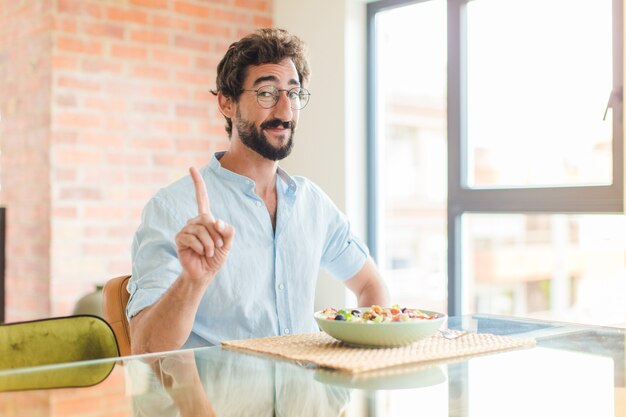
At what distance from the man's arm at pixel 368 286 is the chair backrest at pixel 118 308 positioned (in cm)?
65

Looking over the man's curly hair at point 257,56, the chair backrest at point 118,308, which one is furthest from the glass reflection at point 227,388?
the man's curly hair at point 257,56

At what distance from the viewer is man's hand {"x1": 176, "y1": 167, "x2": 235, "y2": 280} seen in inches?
57.7

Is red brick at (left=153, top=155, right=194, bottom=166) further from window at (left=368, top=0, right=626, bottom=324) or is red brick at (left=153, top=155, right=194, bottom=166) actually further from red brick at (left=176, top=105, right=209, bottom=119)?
window at (left=368, top=0, right=626, bottom=324)

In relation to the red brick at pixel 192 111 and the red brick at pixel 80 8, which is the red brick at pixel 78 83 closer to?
the red brick at pixel 80 8

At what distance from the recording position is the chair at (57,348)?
122cm

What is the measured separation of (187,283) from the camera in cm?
162

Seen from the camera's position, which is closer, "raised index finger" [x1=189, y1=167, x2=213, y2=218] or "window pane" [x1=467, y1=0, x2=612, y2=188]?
"raised index finger" [x1=189, y1=167, x2=213, y2=218]

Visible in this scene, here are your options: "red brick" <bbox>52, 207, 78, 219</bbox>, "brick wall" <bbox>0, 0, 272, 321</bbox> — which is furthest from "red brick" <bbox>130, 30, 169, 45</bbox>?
"red brick" <bbox>52, 207, 78, 219</bbox>

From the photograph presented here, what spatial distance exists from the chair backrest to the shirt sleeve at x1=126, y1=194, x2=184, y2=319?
0.27ft

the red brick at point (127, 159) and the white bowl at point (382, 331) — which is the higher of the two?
the red brick at point (127, 159)

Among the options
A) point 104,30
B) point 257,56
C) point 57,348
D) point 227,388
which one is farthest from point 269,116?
point 104,30

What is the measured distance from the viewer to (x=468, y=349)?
4.67 ft

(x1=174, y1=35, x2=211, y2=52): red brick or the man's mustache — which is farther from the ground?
(x1=174, y1=35, x2=211, y2=52): red brick

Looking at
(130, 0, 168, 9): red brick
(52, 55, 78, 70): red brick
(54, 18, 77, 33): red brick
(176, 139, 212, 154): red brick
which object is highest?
(130, 0, 168, 9): red brick
